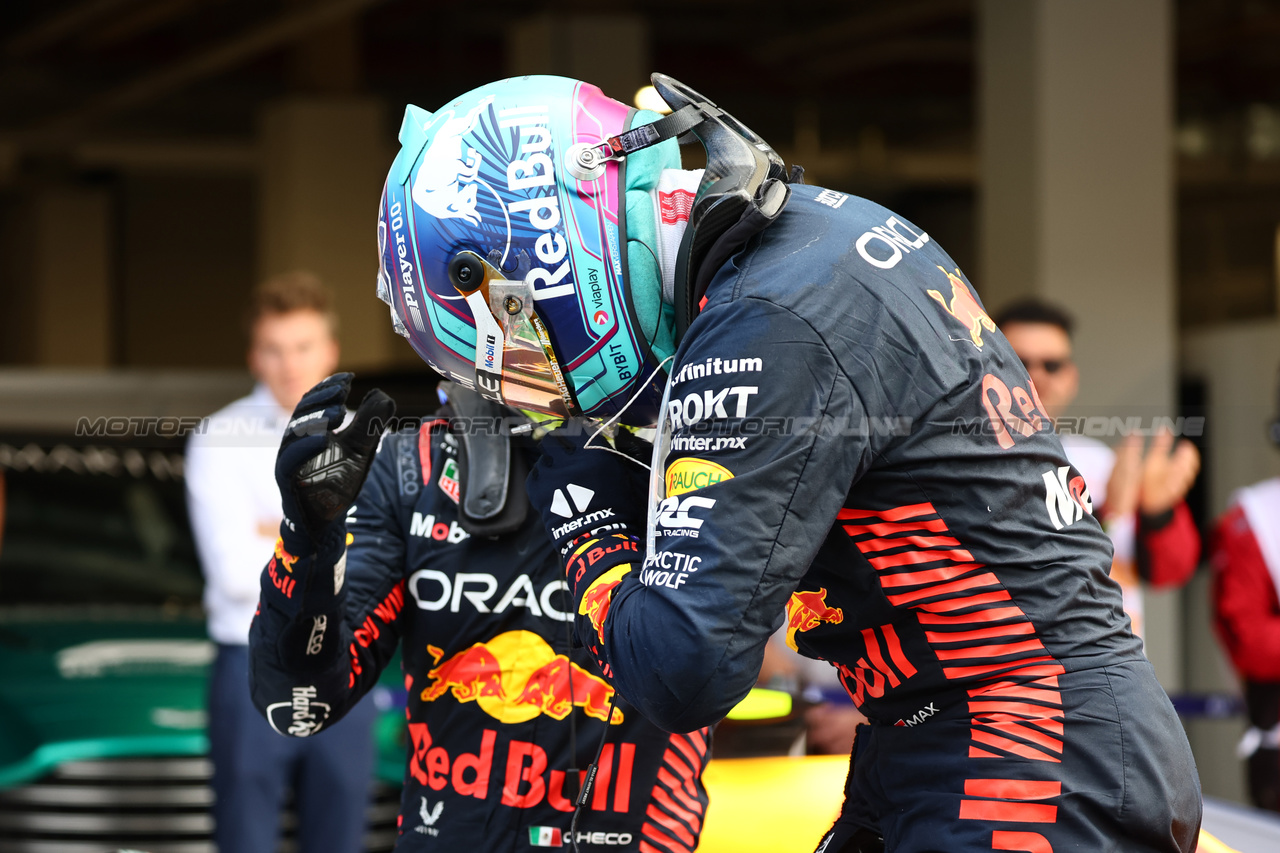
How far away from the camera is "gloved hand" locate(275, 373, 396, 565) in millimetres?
1380

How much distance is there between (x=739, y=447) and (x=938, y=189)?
35.8 ft

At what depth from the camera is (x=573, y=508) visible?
1309 millimetres

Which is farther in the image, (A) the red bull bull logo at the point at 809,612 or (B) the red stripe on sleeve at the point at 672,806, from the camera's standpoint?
(B) the red stripe on sleeve at the point at 672,806

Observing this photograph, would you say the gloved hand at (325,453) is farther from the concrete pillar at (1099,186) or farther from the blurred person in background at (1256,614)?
the concrete pillar at (1099,186)

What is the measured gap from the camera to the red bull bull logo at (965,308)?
117cm

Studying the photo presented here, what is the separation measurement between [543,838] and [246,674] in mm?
1919

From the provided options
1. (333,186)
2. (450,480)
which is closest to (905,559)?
(450,480)

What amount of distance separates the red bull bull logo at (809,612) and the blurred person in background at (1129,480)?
2499 mm

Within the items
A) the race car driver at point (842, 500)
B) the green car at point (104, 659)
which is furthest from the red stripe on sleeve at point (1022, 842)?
the green car at point (104, 659)

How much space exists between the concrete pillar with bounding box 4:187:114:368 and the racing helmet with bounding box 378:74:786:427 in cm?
1226

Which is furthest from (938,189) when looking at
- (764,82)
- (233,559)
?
(233,559)

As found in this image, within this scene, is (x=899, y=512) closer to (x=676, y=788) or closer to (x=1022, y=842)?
(x=1022, y=842)

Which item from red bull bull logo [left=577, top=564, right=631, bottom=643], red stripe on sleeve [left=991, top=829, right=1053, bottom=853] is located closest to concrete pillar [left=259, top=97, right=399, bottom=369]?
red bull bull logo [left=577, top=564, right=631, bottom=643]

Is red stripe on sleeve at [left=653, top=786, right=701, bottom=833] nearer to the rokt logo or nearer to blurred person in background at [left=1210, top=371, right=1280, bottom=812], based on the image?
the rokt logo
